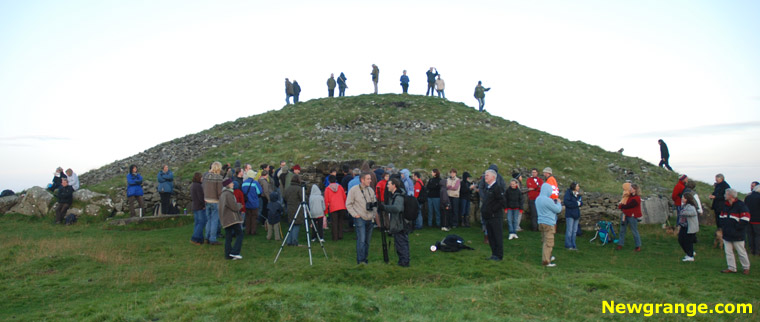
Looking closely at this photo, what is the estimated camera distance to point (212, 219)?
44.7 ft

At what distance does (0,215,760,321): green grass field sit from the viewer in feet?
24.3

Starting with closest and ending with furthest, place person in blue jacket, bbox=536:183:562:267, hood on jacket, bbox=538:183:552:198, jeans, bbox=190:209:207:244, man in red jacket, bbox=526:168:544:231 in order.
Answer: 1. person in blue jacket, bbox=536:183:562:267
2. hood on jacket, bbox=538:183:552:198
3. jeans, bbox=190:209:207:244
4. man in red jacket, bbox=526:168:544:231

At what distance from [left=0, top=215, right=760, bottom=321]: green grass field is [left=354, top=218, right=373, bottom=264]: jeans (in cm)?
47

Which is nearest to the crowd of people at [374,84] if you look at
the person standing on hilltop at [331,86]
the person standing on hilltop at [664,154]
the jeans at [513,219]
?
the person standing on hilltop at [331,86]

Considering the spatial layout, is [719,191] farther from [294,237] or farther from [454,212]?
[294,237]

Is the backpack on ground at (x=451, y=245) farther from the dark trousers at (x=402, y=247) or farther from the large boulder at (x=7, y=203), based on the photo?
the large boulder at (x=7, y=203)

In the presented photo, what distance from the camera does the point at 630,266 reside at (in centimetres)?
1204

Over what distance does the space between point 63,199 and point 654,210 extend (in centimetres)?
2267

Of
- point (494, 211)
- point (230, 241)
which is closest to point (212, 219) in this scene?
point (230, 241)

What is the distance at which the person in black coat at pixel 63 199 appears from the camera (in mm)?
18103

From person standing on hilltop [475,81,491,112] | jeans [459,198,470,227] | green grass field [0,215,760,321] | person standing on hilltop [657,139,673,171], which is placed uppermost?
person standing on hilltop [475,81,491,112]

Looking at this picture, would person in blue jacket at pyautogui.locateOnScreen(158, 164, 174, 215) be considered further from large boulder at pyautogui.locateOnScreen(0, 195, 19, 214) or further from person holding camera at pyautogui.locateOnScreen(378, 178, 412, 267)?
person holding camera at pyautogui.locateOnScreen(378, 178, 412, 267)

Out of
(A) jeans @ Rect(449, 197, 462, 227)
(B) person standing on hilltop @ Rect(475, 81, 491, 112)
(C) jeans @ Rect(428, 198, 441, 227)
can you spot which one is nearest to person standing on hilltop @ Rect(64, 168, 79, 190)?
(C) jeans @ Rect(428, 198, 441, 227)

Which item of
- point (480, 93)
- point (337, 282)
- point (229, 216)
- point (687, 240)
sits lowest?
point (337, 282)
